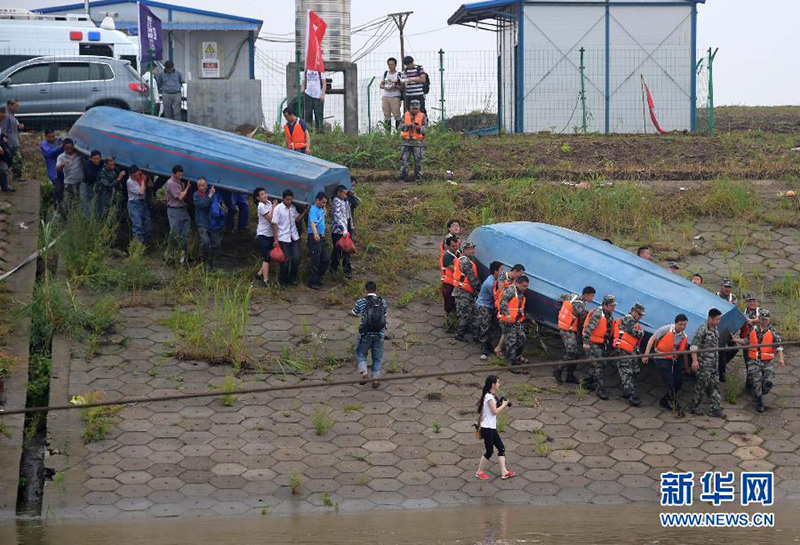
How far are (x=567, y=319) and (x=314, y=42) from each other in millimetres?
9841

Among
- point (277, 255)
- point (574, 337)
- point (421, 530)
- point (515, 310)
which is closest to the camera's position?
point (421, 530)

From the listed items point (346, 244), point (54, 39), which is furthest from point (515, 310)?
point (54, 39)

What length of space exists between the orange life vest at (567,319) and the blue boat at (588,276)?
37 centimetres

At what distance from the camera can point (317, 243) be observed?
15984 mm

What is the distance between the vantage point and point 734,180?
20.1m

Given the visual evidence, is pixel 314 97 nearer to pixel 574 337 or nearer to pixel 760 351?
pixel 574 337

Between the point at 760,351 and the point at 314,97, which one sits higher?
the point at 314,97

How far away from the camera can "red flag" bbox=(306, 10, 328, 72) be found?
71.2 ft

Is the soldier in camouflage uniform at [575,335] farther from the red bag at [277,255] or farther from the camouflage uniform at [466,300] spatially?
the red bag at [277,255]

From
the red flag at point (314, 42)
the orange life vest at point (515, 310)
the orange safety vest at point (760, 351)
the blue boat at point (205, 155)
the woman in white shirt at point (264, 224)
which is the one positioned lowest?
the orange safety vest at point (760, 351)

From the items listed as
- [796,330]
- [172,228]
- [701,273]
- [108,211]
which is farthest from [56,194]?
[796,330]

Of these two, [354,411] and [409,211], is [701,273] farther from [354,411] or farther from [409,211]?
[354,411]

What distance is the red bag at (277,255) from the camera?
622 inches
